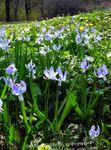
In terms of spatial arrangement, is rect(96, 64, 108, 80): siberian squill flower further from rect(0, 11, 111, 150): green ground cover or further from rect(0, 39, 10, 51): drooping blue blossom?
rect(0, 39, 10, 51): drooping blue blossom

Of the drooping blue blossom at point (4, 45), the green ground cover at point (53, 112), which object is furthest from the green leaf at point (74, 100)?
the drooping blue blossom at point (4, 45)

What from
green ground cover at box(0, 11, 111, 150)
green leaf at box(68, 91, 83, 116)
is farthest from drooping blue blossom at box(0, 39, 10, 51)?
green leaf at box(68, 91, 83, 116)

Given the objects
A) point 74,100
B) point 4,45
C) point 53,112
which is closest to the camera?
point 74,100

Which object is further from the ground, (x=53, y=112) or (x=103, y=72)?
(x=103, y=72)

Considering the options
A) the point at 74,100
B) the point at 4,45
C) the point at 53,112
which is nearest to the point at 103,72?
the point at 74,100

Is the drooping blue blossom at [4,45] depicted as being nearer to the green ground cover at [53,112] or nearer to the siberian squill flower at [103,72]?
the green ground cover at [53,112]

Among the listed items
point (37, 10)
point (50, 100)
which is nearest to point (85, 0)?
point (37, 10)

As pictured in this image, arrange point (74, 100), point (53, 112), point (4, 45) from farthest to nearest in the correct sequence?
point (4, 45), point (53, 112), point (74, 100)

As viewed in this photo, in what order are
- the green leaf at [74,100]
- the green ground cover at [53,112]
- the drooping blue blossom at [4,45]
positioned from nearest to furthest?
the green ground cover at [53,112] < the green leaf at [74,100] < the drooping blue blossom at [4,45]

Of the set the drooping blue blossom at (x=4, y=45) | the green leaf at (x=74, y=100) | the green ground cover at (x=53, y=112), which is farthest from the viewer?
the drooping blue blossom at (x=4, y=45)

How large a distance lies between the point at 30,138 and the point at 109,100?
67cm

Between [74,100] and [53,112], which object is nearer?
[74,100]

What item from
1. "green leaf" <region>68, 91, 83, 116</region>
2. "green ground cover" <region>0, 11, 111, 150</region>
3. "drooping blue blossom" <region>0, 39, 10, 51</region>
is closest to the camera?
"green ground cover" <region>0, 11, 111, 150</region>

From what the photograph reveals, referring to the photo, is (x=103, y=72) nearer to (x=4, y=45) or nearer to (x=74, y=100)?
(x=74, y=100)
